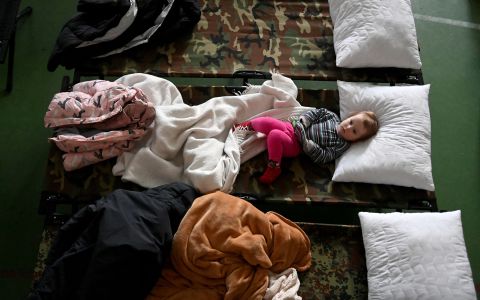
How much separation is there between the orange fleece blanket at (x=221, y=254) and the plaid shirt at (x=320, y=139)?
45 centimetres

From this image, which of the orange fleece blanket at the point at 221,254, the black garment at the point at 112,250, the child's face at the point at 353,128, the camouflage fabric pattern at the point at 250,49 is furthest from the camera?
the camouflage fabric pattern at the point at 250,49

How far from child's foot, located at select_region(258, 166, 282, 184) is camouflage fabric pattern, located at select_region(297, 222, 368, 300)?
0.79 feet

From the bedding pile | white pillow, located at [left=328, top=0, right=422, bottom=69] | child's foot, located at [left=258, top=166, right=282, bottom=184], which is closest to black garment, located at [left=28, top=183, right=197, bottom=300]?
the bedding pile

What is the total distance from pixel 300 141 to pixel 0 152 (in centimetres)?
158

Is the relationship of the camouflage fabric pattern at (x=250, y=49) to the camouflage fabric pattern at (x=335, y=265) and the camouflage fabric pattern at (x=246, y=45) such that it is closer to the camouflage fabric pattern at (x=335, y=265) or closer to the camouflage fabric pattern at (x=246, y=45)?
the camouflage fabric pattern at (x=246, y=45)

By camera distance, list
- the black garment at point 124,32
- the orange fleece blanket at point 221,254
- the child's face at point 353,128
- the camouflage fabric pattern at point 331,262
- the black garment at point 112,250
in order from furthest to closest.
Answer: the black garment at point 124,32
the child's face at point 353,128
the camouflage fabric pattern at point 331,262
the orange fleece blanket at point 221,254
the black garment at point 112,250

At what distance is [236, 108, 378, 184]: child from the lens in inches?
82.4

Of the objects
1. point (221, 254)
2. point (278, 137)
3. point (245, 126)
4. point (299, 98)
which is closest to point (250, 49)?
point (299, 98)

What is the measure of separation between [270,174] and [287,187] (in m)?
0.10

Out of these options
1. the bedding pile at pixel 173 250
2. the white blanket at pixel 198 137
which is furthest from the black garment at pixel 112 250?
the white blanket at pixel 198 137

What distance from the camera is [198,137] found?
2.08m

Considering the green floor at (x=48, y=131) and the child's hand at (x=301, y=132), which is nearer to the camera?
the child's hand at (x=301, y=132)

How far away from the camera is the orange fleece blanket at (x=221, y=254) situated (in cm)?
172

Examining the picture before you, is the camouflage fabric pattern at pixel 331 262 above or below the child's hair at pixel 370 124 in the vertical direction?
below
